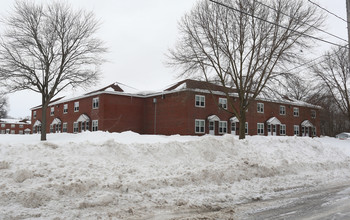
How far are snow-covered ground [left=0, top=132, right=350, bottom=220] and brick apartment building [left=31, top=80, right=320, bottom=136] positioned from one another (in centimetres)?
1672

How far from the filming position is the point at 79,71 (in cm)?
2661

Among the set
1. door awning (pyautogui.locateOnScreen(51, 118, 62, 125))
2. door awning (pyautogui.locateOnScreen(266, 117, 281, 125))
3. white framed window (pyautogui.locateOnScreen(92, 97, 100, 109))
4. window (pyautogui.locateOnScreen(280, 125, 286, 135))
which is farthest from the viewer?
door awning (pyautogui.locateOnScreen(51, 118, 62, 125))

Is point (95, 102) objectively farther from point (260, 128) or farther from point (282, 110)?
point (282, 110)

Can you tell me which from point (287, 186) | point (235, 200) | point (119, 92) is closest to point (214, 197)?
point (235, 200)

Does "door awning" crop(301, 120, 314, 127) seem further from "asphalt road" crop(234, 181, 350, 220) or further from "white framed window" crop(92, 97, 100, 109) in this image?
"asphalt road" crop(234, 181, 350, 220)

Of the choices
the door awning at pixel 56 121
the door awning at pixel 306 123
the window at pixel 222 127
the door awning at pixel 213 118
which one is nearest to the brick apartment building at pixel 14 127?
the door awning at pixel 56 121

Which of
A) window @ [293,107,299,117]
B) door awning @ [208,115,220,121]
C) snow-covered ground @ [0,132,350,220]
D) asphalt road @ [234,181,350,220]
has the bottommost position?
asphalt road @ [234,181,350,220]

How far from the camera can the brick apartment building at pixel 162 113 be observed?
3391cm

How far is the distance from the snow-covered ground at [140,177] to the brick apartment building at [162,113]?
A: 16.7 metres

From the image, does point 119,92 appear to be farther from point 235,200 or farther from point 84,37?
point 235,200

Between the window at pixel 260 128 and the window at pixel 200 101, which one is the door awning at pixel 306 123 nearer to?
the window at pixel 260 128

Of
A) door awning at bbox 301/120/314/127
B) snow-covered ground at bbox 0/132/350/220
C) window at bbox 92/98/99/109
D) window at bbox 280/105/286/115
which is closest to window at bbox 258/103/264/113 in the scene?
window at bbox 280/105/286/115

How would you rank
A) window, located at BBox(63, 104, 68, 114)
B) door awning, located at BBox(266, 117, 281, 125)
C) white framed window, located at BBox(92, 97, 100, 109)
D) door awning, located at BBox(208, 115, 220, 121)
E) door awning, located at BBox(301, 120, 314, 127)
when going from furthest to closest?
1. door awning, located at BBox(301, 120, 314, 127)
2. window, located at BBox(63, 104, 68, 114)
3. door awning, located at BBox(266, 117, 281, 125)
4. white framed window, located at BBox(92, 97, 100, 109)
5. door awning, located at BBox(208, 115, 220, 121)

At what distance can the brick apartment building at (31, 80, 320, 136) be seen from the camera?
33906 millimetres
